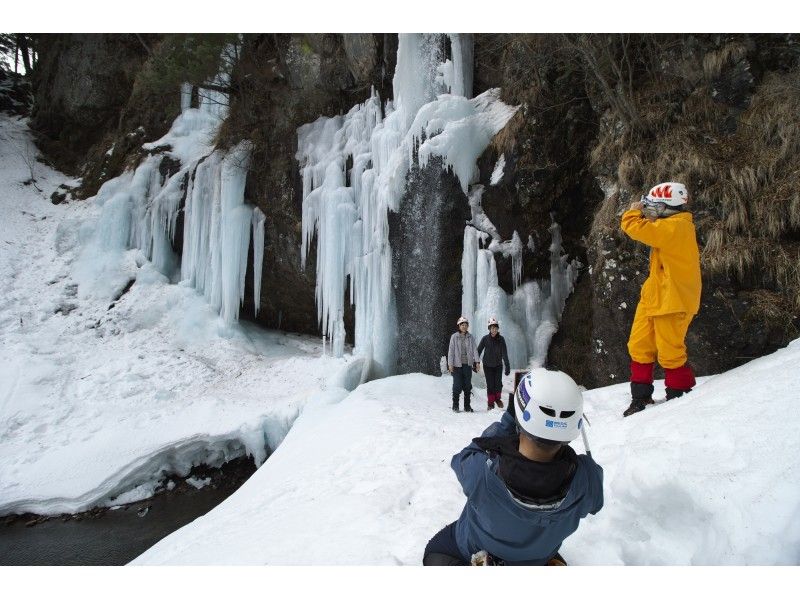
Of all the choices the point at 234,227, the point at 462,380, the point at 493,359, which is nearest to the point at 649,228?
the point at 493,359

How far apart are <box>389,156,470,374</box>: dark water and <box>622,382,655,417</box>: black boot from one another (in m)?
4.36

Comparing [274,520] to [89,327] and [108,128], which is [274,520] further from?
[108,128]

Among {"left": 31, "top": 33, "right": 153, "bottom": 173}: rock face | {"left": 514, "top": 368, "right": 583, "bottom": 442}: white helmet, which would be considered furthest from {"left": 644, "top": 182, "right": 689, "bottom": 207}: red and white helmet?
{"left": 31, "top": 33, "right": 153, "bottom": 173}: rock face

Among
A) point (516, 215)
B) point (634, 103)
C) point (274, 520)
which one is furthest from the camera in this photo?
point (516, 215)

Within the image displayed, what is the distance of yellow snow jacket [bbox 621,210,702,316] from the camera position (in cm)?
324

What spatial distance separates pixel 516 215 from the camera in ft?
24.9

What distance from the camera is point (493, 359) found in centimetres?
589

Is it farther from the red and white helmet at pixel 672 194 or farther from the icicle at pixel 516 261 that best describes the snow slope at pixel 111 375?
the red and white helmet at pixel 672 194

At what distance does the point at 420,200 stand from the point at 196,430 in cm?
598

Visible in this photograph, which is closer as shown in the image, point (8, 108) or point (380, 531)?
point (380, 531)

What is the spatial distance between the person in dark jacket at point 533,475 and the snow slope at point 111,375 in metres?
6.91

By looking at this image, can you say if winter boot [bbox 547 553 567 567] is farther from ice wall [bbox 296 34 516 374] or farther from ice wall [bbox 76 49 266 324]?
ice wall [bbox 76 49 266 324]

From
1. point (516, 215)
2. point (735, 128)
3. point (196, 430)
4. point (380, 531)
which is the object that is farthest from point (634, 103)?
point (196, 430)

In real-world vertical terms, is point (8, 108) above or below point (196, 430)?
above
